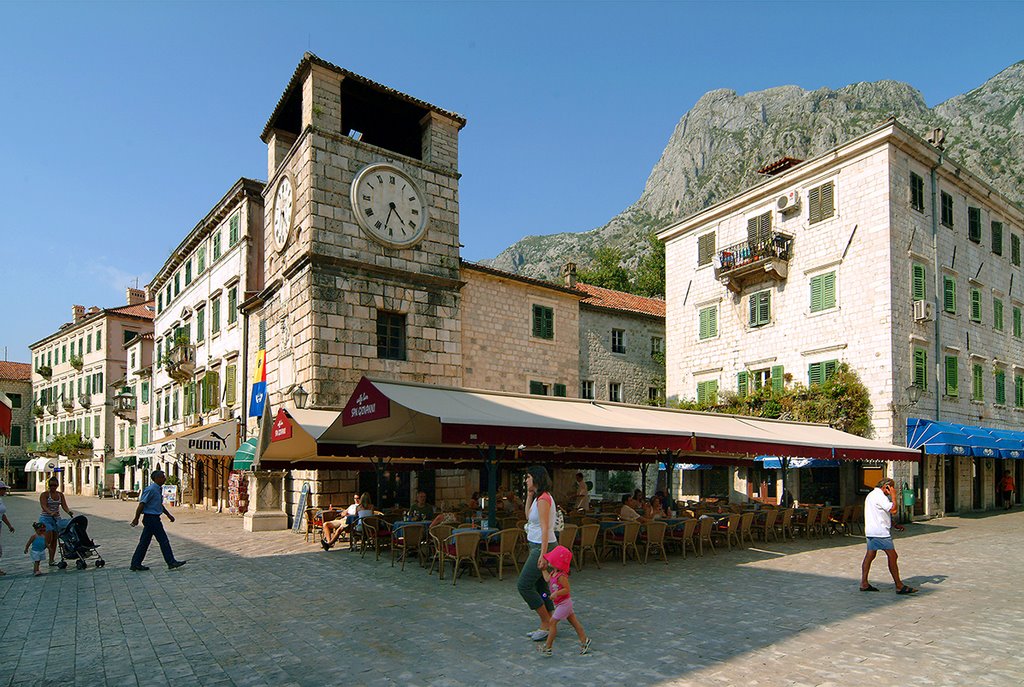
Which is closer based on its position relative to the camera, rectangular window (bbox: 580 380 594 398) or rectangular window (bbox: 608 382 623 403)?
rectangular window (bbox: 580 380 594 398)

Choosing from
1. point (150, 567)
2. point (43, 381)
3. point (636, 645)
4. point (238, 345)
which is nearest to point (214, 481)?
point (238, 345)

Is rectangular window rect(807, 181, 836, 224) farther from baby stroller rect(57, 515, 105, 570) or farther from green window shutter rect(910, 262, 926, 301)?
baby stroller rect(57, 515, 105, 570)

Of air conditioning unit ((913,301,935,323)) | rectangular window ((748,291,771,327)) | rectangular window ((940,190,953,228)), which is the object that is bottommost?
air conditioning unit ((913,301,935,323))

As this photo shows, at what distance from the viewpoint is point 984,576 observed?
10688mm

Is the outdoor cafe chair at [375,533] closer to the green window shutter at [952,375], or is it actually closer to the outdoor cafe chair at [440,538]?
the outdoor cafe chair at [440,538]

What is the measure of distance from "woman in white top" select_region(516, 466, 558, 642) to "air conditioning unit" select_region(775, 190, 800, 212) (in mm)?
20515

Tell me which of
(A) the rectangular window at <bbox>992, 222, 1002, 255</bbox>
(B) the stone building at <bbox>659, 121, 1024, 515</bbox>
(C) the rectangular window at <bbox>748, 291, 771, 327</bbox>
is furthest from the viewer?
(A) the rectangular window at <bbox>992, 222, 1002, 255</bbox>

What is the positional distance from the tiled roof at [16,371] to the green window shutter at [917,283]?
227 feet

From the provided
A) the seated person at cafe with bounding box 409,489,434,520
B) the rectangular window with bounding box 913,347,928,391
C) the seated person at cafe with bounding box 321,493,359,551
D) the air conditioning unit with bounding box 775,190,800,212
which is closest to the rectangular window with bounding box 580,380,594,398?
the air conditioning unit with bounding box 775,190,800,212

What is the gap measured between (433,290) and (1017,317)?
23658 mm

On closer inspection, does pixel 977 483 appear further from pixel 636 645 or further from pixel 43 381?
pixel 43 381

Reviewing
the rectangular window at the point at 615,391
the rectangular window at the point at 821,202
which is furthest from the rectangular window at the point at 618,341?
the rectangular window at the point at 821,202

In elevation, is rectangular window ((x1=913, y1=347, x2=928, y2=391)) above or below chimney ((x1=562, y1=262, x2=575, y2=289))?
below

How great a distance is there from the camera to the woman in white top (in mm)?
6488
